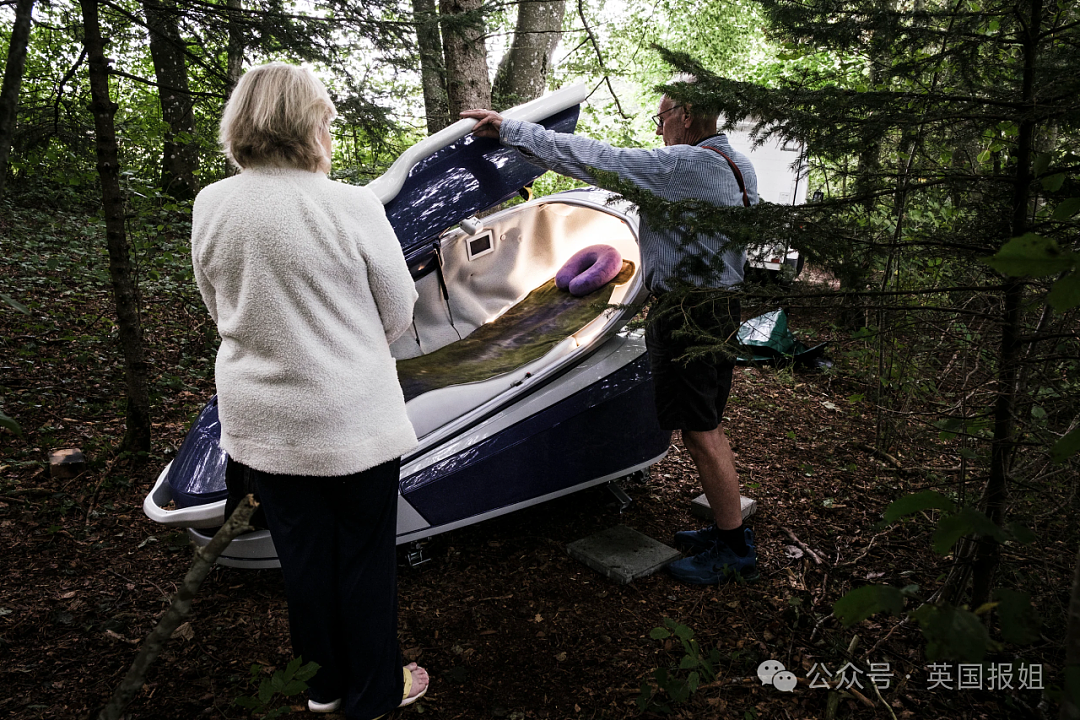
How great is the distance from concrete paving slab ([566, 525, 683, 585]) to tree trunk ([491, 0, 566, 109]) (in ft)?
15.2

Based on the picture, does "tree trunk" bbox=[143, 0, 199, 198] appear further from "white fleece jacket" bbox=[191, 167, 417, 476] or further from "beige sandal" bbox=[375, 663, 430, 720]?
"beige sandal" bbox=[375, 663, 430, 720]

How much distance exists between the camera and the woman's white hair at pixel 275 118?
1.66m

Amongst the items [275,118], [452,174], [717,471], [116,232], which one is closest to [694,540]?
[717,471]

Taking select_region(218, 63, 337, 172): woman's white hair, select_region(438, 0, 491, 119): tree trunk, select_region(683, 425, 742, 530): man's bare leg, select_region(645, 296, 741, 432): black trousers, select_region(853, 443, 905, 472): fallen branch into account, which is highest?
select_region(438, 0, 491, 119): tree trunk

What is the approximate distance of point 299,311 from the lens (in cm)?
171

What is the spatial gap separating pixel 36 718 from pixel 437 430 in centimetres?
158

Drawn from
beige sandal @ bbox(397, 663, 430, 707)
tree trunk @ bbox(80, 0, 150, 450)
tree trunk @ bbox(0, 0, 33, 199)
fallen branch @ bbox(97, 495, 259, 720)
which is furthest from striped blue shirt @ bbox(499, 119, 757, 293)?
tree trunk @ bbox(80, 0, 150, 450)

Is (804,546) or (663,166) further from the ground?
(663,166)

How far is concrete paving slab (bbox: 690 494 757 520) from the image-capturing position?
131 inches

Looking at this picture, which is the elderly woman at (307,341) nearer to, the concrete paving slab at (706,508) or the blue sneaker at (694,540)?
the blue sneaker at (694,540)

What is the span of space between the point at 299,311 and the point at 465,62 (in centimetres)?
320

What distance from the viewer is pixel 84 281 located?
20.9 feet

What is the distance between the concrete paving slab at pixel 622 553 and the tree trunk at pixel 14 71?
2.41m

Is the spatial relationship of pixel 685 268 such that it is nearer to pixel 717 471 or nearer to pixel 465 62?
pixel 717 471
